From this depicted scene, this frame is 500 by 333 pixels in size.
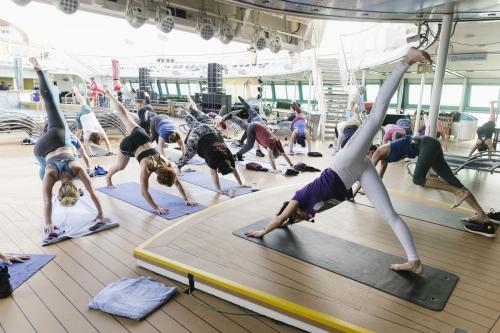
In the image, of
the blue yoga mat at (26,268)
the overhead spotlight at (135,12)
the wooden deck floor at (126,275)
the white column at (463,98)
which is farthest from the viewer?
the white column at (463,98)

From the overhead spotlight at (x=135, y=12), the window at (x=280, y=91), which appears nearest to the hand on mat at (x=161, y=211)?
the overhead spotlight at (x=135, y=12)

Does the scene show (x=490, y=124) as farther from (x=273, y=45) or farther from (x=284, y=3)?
(x=273, y=45)

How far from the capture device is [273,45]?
9.88 metres

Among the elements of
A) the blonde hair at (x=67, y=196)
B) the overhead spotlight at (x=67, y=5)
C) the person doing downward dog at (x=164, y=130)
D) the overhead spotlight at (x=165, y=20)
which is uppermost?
the overhead spotlight at (x=165, y=20)

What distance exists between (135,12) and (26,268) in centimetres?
565

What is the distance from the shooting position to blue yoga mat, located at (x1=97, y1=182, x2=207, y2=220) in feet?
13.7

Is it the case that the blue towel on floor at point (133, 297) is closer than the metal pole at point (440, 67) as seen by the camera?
Yes

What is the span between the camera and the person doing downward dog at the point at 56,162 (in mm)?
3152

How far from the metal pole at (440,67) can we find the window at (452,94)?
33.0ft

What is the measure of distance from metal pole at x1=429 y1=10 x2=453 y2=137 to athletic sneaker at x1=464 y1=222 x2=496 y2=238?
237 centimetres

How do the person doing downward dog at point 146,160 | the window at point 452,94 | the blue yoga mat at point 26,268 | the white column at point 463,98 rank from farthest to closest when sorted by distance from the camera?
1. the window at point 452,94
2. the white column at point 463,98
3. the person doing downward dog at point 146,160
4. the blue yoga mat at point 26,268

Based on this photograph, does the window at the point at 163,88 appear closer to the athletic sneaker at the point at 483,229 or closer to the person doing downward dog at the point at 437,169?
the person doing downward dog at the point at 437,169

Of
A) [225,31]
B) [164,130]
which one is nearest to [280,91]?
[225,31]

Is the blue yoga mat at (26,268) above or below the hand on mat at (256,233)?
below
